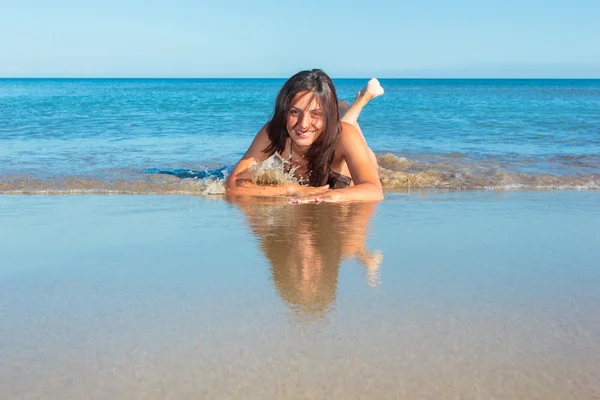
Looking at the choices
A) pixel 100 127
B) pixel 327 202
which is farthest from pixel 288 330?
pixel 100 127

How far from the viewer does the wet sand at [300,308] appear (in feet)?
5.66

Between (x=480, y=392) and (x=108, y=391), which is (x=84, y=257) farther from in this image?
(x=480, y=392)

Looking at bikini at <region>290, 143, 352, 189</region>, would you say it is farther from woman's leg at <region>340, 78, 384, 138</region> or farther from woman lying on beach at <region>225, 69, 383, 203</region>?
woman's leg at <region>340, 78, 384, 138</region>

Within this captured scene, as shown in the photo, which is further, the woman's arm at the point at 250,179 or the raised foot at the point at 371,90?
the raised foot at the point at 371,90

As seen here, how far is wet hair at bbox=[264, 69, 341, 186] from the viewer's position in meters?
4.83

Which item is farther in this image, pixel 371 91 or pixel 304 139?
pixel 371 91

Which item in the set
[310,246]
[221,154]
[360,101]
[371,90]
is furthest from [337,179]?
[221,154]

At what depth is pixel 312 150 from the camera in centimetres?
512

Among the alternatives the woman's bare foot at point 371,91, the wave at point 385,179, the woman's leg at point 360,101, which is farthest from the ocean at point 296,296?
the woman's bare foot at point 371,91

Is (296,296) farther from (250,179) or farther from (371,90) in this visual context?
(371,90)

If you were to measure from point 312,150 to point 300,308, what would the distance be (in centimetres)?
297

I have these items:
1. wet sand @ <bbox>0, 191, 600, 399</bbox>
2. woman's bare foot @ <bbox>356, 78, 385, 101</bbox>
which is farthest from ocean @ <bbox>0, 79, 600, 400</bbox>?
woman's bare foot @ <bbox>356, 78, 385, 101</bbox>

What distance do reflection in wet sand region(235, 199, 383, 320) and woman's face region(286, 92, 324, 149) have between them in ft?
2.00

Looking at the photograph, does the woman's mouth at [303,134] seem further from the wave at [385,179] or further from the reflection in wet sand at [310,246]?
the reflection in wet sand at [310,246]
